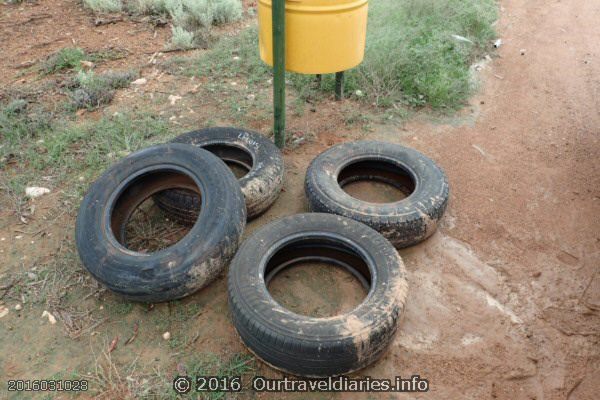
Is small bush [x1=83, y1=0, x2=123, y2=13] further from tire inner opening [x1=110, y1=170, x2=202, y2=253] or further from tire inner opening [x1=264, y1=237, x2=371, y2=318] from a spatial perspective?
tire inner opening [x1=264, y1=237, x2=371, y2=318]

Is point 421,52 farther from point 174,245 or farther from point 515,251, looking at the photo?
point 174,245

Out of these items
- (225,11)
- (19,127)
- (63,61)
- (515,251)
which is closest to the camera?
(515,251)

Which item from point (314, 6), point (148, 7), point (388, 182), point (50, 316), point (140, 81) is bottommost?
point (50, 316)

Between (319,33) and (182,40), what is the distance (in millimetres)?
2905

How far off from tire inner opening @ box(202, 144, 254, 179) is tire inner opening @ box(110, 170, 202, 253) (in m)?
0.59

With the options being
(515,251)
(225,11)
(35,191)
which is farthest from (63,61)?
(515,251)

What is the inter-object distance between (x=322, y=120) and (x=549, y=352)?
293 centimetres

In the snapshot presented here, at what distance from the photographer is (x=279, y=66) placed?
3.84m

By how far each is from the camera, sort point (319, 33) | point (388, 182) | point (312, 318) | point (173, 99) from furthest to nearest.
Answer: point (173, 99), point (388, 182), point (319, 33), point (312, 318)

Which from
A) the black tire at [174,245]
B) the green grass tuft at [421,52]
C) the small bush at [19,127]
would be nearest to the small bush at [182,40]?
the small bush at [19,127]

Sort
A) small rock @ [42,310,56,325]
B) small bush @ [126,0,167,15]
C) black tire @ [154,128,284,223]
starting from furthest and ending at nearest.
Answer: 1. small bush @ [126,0,167,15]
2. black tire @ [154,128,284,223]
3. small rock @ [42,310,56,325]

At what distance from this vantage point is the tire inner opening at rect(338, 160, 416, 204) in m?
3.82

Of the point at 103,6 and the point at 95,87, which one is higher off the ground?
the point at 103,6

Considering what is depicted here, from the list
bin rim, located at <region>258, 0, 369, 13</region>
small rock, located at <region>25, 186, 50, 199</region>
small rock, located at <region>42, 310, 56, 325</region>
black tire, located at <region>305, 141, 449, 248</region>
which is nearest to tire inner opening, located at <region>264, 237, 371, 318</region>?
black tire, located at <region>305, 141, 449, 248</region>
